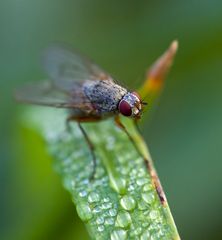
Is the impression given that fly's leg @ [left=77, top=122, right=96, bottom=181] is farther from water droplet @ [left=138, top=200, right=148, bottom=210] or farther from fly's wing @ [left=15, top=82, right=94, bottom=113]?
water droplet @ [left=138, top=200, right=148, bottom=210]

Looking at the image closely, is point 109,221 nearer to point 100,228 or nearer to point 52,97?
point 100,228

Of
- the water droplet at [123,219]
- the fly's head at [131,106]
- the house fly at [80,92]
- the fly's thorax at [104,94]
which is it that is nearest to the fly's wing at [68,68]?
the house fly at [80,92]

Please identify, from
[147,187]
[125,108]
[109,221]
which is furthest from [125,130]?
[109,221]

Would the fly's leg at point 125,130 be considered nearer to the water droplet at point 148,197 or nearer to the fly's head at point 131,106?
the fly's head at point 131,106

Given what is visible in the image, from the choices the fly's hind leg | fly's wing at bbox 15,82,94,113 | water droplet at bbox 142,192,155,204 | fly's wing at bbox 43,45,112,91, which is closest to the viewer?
water droplet at bbox 142,192,155,204

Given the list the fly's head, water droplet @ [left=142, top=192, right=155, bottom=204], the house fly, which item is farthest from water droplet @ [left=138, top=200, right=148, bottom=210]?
the fly's head
